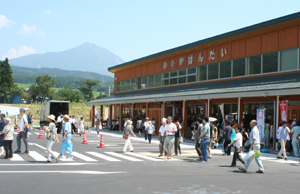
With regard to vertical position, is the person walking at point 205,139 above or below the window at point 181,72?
below

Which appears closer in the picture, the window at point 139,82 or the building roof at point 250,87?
the building roof at point 250,87

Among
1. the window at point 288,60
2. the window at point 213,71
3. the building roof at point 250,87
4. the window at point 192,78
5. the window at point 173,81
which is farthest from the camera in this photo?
the window at point 173,81

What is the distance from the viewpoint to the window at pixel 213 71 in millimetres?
28089

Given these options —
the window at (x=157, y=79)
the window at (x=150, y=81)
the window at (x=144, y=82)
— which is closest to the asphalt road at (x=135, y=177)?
the window at (x=157, y=79)

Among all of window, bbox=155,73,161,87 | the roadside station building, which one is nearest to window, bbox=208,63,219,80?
the roadside station building

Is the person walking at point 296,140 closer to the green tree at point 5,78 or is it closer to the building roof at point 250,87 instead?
the building roof at point 250,87

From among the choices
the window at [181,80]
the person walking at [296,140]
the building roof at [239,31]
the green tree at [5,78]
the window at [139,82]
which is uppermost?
the green tree at [5,78]

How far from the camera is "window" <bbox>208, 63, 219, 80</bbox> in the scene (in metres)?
28.1

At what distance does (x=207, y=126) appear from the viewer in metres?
14.1

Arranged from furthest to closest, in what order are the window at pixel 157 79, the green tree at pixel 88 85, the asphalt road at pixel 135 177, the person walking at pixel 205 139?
the green tree at pixel 88 85
the window at pixel 157 79
the person walking at pixel 205 139
the asphalt road at pixel 135 177

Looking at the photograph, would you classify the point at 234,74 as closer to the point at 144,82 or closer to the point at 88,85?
the point at 144,82

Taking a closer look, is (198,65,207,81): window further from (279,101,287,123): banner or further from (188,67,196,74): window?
(279,101,287,123): banner

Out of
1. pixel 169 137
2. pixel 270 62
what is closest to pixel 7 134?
pixel 169 137

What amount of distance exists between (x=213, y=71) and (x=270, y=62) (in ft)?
20.0
